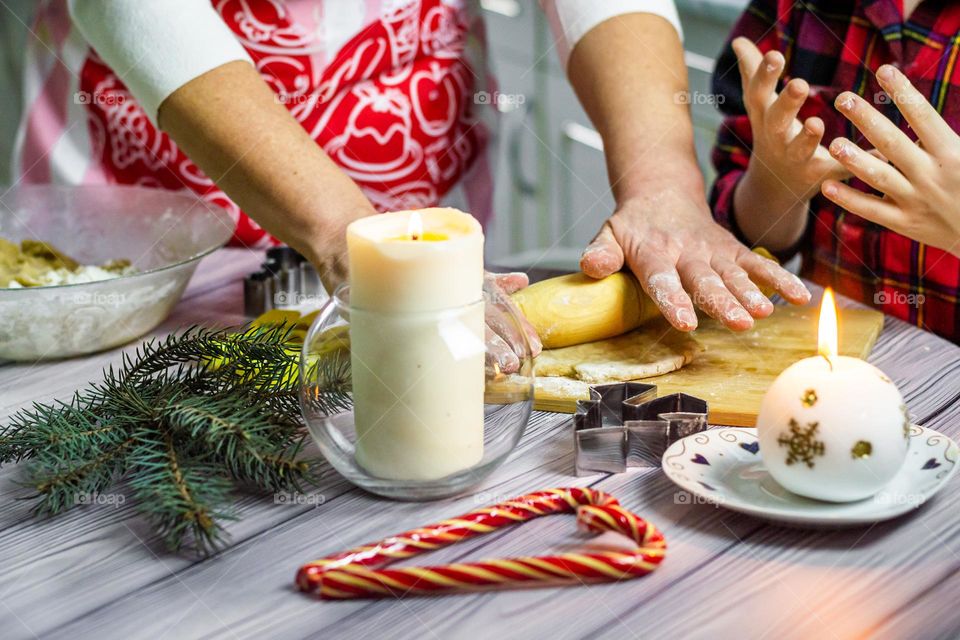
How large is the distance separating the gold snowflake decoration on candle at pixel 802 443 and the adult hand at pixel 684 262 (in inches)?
13.5

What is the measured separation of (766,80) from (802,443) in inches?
26.5

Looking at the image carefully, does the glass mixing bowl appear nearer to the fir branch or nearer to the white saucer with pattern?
the fir branch

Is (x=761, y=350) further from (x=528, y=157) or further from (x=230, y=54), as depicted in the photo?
(x=528, y=157)

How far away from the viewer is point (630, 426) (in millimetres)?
850

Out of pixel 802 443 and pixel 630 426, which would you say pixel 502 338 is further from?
pixel 802 443

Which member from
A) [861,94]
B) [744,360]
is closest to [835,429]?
[744,360]

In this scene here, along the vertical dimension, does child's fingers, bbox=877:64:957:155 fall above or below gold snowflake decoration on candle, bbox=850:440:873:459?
above

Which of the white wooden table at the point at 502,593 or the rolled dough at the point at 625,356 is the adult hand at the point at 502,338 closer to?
the white wooden table at the point at 502,593

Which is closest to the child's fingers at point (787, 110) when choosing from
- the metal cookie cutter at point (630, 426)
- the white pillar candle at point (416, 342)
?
the metal cookie cutter at point (630, 426)

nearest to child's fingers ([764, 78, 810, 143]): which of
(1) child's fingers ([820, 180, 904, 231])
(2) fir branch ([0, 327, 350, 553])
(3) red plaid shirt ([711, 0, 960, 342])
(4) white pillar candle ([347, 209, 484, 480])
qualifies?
(1) child's fingers ([820, 180, 904, 231])

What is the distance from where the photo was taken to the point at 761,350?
1.12 metres

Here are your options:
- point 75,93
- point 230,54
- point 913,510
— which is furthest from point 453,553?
point 75,93

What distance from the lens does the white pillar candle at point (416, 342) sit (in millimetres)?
731

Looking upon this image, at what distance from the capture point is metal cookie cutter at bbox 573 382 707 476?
33.1 inches
